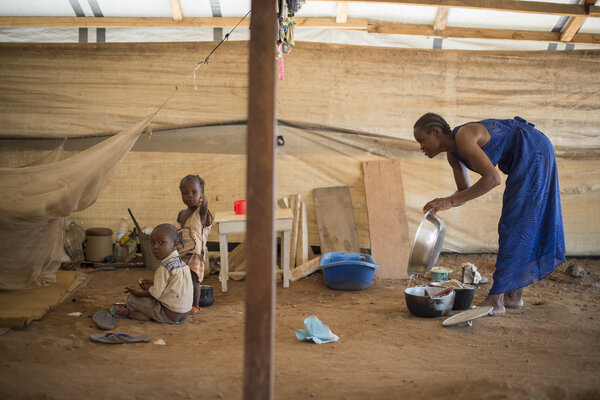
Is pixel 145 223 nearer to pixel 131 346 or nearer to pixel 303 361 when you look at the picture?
pixel 131 346

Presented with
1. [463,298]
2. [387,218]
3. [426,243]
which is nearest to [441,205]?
[426,243]

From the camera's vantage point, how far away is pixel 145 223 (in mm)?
5344

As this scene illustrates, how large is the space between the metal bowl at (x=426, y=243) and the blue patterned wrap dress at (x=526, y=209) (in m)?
0.46

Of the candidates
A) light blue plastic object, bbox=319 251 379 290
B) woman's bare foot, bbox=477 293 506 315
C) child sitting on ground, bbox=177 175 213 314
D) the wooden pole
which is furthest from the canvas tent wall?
the wooden pole

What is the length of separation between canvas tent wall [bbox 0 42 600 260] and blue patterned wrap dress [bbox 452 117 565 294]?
2000 mm

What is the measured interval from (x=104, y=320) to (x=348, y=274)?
6.70 feet

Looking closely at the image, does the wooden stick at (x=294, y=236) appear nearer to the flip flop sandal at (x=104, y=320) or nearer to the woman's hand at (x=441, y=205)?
the woman's hand at (x=441, y=205)

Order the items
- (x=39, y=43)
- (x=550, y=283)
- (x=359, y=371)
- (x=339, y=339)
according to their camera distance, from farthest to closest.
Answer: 1. (x=39, y=43)
2. (x=550, y=283)
3. (x=339, y=339)
4. (x=359, y=371)

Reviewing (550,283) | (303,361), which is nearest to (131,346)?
(303,361)

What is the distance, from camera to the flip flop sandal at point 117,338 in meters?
2.79

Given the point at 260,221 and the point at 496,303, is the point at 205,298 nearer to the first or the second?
the point at 496,303

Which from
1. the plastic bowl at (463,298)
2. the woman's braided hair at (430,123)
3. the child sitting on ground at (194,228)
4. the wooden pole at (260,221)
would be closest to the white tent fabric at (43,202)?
the child sitting on ground at (194,228)

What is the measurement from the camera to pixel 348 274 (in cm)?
438

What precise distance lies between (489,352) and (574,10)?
12.2ft
